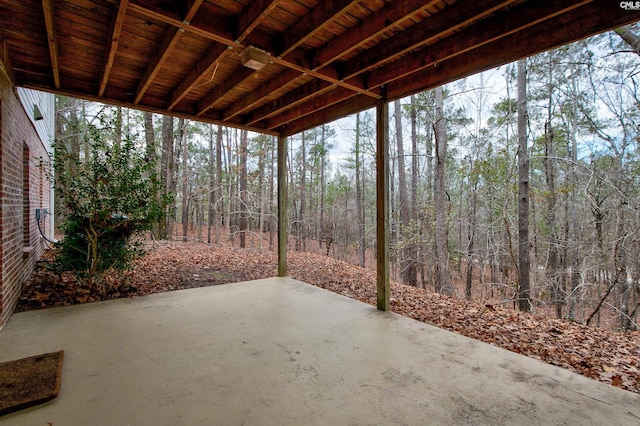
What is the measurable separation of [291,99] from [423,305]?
11.6 ft

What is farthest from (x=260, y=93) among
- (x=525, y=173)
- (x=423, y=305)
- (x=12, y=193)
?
(x=525, y=173)

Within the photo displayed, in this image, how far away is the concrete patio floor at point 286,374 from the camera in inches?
70.9

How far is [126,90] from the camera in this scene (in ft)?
13.0

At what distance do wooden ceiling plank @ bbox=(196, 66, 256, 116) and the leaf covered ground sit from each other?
2.99m

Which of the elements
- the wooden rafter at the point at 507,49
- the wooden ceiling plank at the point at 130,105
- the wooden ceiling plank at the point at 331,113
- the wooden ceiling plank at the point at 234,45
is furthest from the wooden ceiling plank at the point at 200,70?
the wooden rafter at the point at 507,49

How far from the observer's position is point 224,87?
374cm

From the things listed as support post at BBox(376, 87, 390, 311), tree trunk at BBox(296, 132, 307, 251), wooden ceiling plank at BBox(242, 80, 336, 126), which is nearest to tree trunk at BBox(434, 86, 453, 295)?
support post at BBox(376, 87, 390, 311)

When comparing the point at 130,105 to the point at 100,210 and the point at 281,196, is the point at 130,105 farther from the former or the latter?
the point at 281,196

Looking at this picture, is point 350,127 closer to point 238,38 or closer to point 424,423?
point 238,38

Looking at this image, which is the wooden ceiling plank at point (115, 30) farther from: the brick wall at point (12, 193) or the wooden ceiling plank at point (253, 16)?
the brick wall at point (12, 193)

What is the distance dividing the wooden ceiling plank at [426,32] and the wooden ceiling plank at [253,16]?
3.79 feet

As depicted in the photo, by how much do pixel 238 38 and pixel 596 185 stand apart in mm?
6907

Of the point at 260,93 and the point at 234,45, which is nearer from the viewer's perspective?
the point at 234,45

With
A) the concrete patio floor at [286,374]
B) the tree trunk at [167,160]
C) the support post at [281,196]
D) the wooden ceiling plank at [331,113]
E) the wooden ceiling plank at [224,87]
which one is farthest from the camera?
the tree trunk at [167,160]
